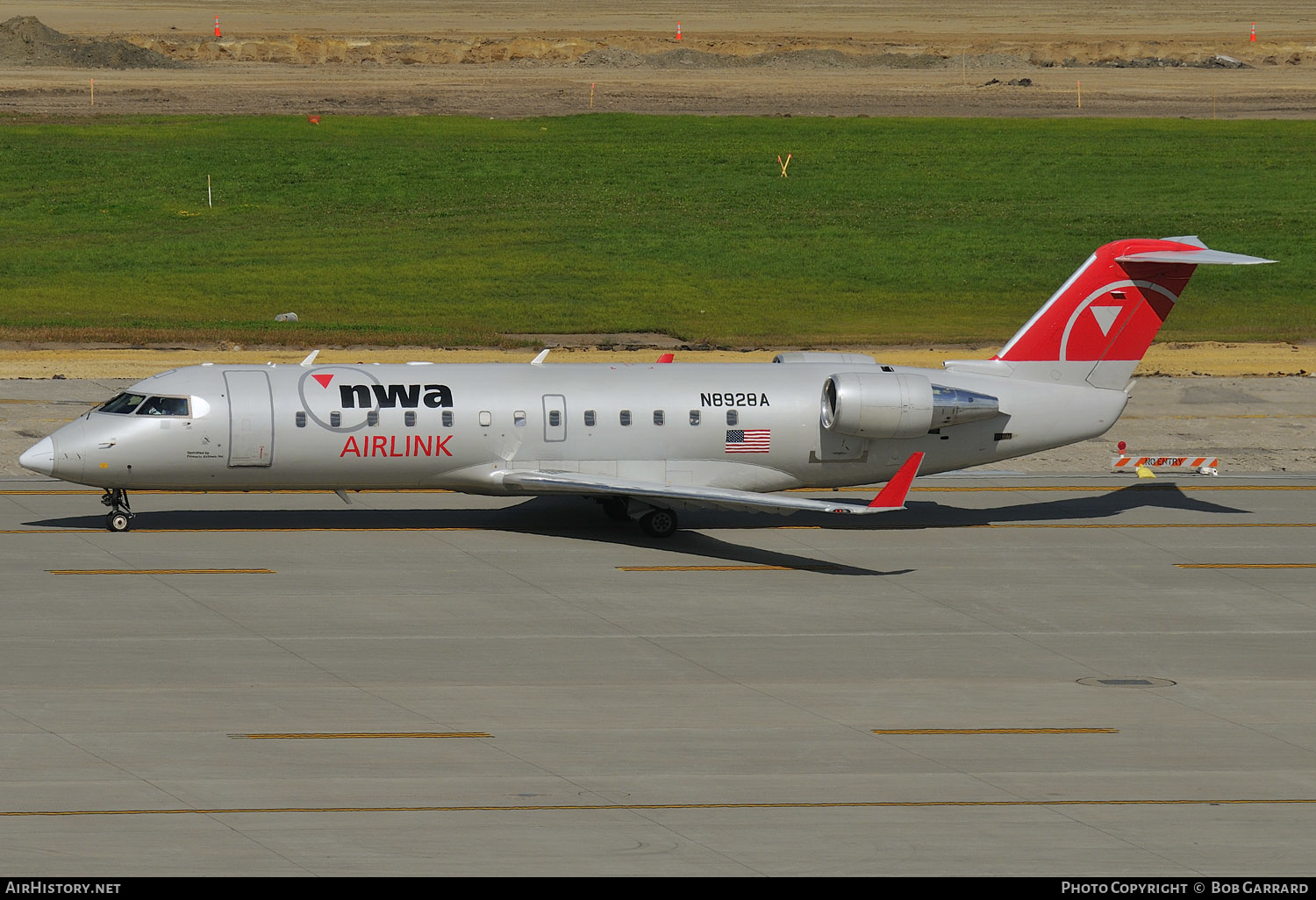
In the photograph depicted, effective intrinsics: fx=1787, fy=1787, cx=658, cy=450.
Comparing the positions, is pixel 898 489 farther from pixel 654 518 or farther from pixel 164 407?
pixel 164 407

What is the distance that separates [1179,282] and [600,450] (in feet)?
38.6

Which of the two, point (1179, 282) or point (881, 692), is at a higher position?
point (1179, 282)

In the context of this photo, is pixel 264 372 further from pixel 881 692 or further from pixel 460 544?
pixel 881 692

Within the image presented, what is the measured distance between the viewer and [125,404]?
104ft

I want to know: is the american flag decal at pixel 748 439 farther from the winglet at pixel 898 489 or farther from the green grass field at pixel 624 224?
the green grass field at pixel 624 224

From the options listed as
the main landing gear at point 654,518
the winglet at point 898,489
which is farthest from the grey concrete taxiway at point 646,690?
the winglet at point 898,489

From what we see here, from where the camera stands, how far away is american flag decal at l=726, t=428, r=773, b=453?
3281 cm

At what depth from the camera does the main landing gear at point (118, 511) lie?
106ft

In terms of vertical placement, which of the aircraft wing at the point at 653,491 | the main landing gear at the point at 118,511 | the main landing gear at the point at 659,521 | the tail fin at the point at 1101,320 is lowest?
the main landing gear at the point at 659,521

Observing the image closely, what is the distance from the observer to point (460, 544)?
3231 centimetres

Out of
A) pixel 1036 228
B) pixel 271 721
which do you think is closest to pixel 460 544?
pixel 271 721

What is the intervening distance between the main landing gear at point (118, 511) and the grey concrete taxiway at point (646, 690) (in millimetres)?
414

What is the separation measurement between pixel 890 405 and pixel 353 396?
965cm
